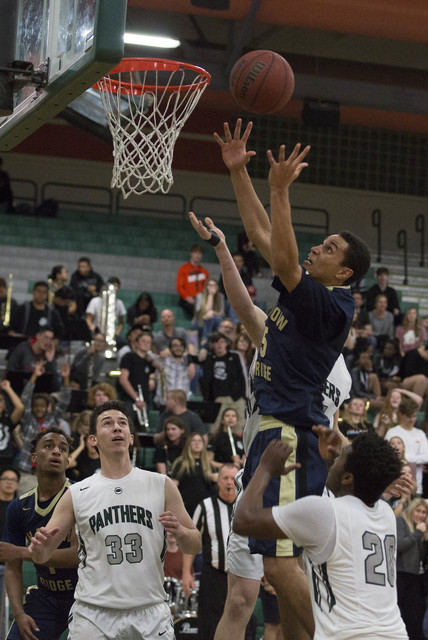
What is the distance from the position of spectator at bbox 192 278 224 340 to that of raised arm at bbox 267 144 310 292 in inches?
405

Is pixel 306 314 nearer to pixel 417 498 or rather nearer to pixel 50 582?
pixel 50 582

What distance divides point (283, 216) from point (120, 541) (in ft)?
6.90

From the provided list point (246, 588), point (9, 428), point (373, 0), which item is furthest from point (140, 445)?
point (373, 0)

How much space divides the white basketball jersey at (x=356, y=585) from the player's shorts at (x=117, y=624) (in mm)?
1587

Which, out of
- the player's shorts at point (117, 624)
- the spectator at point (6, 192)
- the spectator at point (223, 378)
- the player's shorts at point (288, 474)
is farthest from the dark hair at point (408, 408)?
the spectator at point (6, 192)

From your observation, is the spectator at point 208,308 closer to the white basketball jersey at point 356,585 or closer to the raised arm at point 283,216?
the raised arm at point 283,216

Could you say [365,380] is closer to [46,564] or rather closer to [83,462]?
[83,462]

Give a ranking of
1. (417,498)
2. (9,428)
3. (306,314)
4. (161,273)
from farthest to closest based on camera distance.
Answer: (161,273), (9,428), (417,498), (306,314)

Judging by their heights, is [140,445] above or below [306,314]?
below

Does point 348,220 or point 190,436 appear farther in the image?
point 348,220

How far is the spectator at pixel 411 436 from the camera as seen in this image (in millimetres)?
12070

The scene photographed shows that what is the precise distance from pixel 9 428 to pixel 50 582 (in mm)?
5498

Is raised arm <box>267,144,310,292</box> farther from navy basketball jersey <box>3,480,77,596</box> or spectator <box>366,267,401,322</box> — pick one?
spectator <box>366,267,401,322</box>

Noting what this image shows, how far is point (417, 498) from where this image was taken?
10789 millimetres
